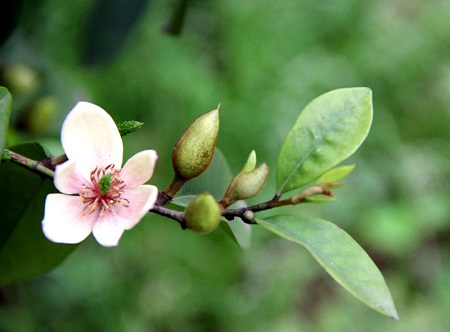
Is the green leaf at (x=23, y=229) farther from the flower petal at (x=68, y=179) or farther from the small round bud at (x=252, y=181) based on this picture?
the small round bud at (x=252, y=181)

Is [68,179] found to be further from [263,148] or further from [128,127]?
[263,148]

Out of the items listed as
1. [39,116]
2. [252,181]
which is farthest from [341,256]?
[39,116]

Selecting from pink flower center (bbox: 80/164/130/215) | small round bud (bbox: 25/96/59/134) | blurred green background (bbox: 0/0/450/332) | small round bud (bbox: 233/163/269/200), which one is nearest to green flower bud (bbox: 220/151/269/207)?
small round bud (bbox: 233/163/269/200)

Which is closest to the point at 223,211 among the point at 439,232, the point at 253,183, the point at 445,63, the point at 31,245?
the point at 253,183

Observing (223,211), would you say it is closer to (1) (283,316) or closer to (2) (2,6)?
(2) (2,6)

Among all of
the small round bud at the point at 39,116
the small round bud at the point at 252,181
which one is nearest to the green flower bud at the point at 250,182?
the small round bud at the point at 252,181

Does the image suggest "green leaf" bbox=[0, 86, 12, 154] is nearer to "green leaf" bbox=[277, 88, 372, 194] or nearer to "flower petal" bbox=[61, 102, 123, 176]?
"flower petal" bbox=[61, 102, 123, 176]

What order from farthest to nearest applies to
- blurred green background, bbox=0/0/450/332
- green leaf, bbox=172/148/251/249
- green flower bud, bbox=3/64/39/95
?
blurred green background, bbox=0/0/450/332 < green flower bud, bbox=3/64/39/95 < green leaf, bbox=172/148/251/249
